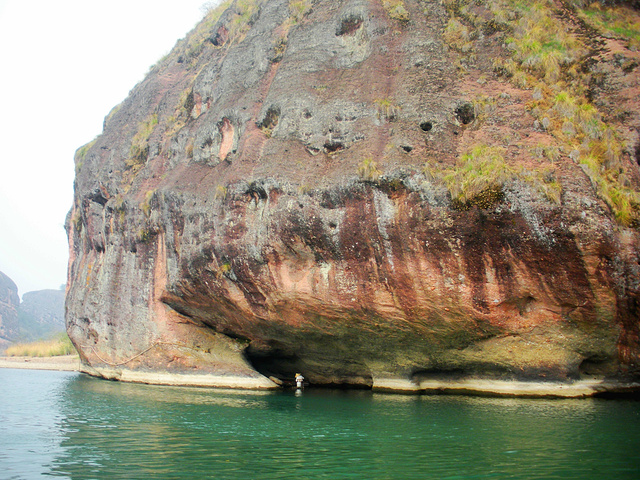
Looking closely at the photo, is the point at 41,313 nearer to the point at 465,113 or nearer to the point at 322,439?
the point at 465,113

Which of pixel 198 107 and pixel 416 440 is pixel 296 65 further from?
pixel 416 440

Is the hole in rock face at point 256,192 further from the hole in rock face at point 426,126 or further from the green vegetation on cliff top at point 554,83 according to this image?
the green vegetation on cliff top at point 554,83

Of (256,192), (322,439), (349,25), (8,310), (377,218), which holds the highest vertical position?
(349,25)

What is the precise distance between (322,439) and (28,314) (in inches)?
6442

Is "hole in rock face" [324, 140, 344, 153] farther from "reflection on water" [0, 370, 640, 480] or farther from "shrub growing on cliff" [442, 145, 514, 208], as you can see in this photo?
"reflection on water" [0, 370, 640, 480]

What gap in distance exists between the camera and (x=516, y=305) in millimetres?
14750

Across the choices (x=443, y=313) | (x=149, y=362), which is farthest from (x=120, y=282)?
(x=443, y=313)

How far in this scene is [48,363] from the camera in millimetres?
42344

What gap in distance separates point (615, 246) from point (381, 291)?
23.5 feet

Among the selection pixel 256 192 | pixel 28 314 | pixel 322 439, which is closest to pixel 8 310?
pixel 28 314

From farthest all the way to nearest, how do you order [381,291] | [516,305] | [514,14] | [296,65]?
[296,65] → [514,14] → [381,291] → [516,305]

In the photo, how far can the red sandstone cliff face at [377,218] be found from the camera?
45.7 ft

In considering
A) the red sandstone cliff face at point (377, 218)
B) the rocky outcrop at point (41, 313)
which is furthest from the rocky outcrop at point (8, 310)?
the red sandstone cliff face at point (377, 218)

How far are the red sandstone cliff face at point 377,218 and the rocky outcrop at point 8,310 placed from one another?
10319cm
